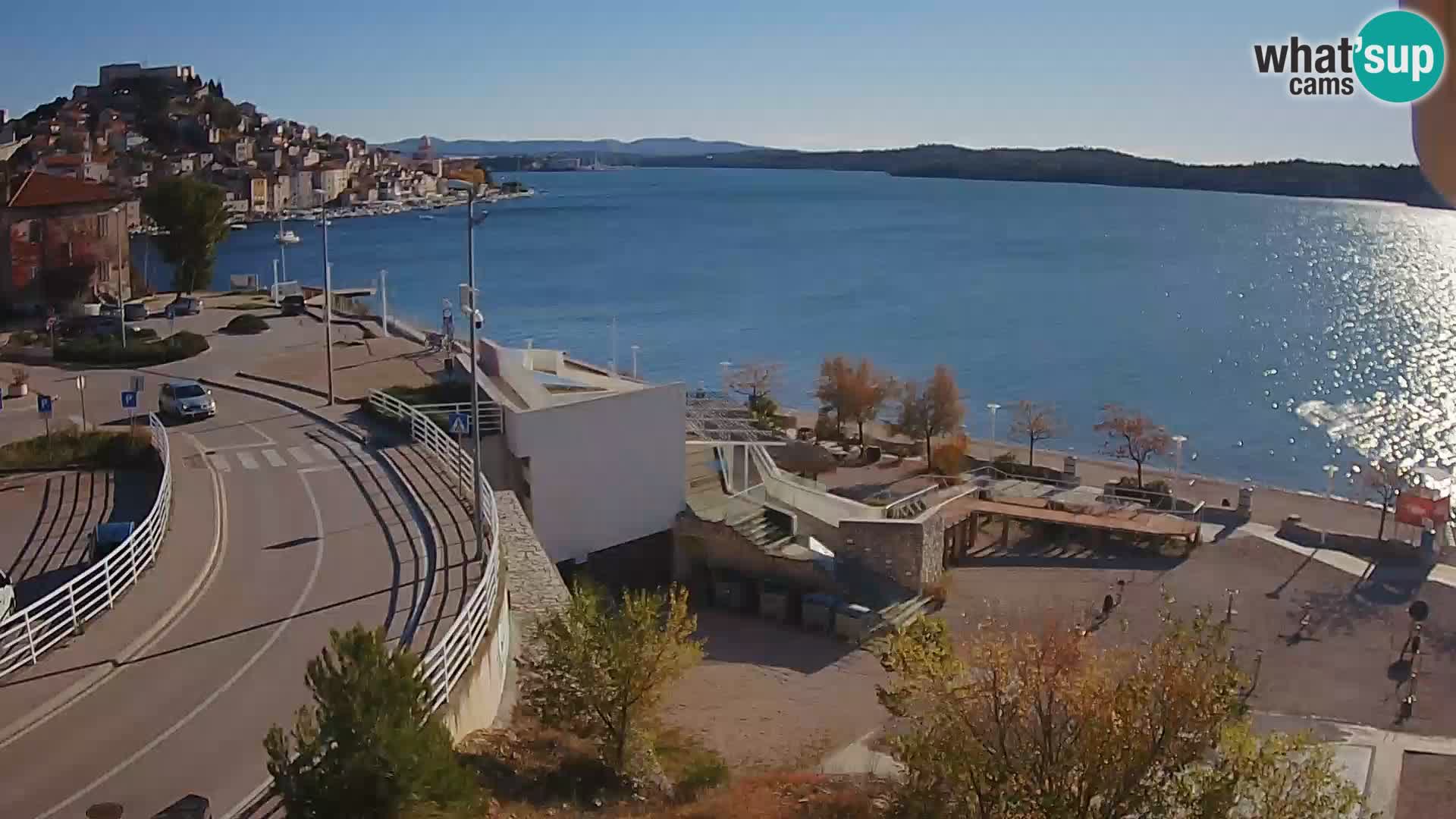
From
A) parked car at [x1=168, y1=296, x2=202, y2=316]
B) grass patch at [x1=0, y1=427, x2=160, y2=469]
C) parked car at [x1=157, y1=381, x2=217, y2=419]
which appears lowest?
grass patch at [x1=0, y1=427, x2=160, y2=469]

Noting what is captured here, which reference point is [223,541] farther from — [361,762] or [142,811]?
[361,762]

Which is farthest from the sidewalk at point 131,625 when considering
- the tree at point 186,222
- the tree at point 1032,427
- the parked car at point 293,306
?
the tree at point 186,222

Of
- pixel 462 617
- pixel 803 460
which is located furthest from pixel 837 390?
pixel 462 617

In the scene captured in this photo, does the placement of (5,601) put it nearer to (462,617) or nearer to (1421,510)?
(462,617)

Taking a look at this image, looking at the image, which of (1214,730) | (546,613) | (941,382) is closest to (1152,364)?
(941,382)

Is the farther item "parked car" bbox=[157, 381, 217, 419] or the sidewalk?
"parked car" bbox=[157, 381, 217, 419]

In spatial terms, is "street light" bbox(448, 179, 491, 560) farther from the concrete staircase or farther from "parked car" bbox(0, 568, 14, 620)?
the concrete staircase

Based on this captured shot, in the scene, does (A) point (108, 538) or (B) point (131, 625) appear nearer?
(B) point (131, 625)

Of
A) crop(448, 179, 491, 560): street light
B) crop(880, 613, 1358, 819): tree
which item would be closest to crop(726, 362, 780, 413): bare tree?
crop(448, 179, 491, 560): street light
